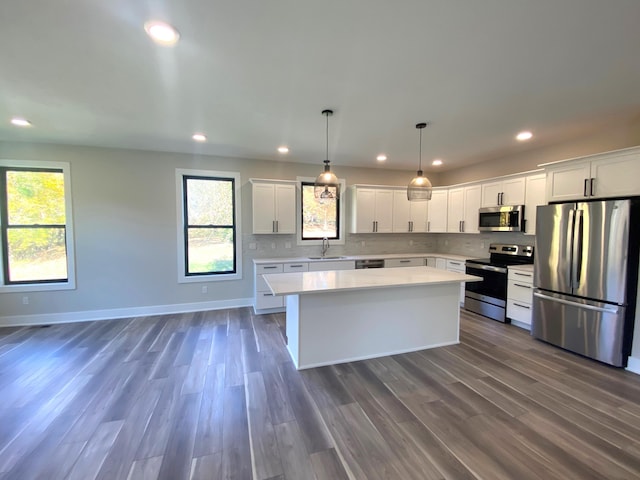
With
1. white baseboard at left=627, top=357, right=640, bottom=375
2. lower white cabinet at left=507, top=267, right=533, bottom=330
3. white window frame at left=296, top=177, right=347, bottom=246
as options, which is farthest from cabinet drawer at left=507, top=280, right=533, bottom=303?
white window frame at left=296, top=177, right=347, bottom=246

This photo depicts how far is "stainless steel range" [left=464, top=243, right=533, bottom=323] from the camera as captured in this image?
428 cm

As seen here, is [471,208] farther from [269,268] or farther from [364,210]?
[269,268]

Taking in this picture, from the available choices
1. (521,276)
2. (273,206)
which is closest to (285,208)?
(273,206)

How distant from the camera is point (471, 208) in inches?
201

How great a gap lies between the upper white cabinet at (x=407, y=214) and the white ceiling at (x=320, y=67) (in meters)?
2.03

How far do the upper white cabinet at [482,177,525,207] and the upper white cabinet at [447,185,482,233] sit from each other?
15 cm

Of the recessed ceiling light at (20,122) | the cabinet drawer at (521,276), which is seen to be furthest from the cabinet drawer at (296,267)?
the recessed ceiling light at (20,122)

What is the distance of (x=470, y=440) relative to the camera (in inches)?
76.1

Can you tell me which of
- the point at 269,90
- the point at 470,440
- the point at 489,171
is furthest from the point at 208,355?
the point at 489,171

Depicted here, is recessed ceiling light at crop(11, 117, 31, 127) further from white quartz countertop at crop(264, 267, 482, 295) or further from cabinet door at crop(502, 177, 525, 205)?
cabinet door at crop(502, 177, 525, 205)

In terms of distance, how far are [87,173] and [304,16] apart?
4.35m

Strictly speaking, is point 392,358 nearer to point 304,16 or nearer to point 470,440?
point 470,440

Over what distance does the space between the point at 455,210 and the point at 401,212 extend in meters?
→ 1.01

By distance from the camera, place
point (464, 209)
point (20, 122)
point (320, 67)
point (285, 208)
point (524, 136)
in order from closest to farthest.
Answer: point (320, 67), point (20, 122), point (524, 136), point (285, 208), point (464, 209)
